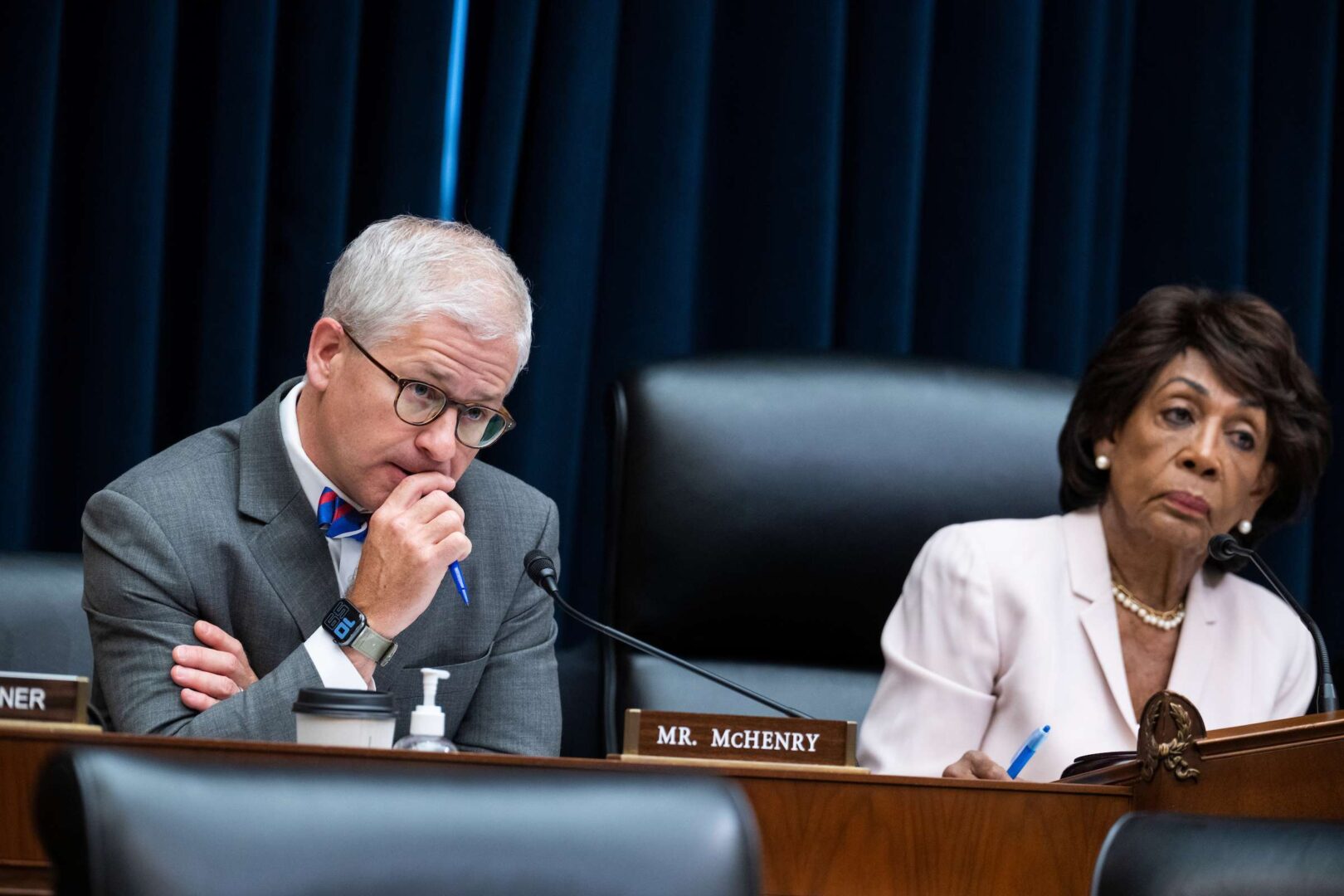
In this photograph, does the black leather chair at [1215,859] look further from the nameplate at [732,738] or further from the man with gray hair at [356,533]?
the man with gray hair at [356,533]

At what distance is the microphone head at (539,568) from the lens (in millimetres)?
1904

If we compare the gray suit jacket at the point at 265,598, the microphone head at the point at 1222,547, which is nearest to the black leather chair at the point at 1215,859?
the gray suit jacket at the point at 265,598

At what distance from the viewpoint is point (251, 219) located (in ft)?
8.42

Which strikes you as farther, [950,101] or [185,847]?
[950,101]

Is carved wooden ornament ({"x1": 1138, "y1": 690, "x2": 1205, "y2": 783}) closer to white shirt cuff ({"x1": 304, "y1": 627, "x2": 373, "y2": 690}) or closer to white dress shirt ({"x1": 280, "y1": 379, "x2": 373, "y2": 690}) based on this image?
→ white shirt cuff ({"x1": 304, "y1": 627, "x2": 373, "y2": 690})

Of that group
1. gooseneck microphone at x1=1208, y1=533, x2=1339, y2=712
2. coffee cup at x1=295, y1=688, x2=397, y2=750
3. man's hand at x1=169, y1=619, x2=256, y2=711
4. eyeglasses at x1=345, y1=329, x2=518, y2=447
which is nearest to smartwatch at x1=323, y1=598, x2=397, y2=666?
man's hand at x1=169, y1=619, x2=256, y2=711

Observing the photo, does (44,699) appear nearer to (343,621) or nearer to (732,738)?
(343,621)

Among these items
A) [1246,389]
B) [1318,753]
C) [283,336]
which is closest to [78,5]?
[283,336]

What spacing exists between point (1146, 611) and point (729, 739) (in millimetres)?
1095

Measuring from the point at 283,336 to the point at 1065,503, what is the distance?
123 centimetres

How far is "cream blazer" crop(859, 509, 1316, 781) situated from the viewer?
7.06ft

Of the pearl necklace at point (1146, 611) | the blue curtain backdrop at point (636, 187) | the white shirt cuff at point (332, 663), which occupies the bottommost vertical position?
the pearl necklace at point (1146, 611)

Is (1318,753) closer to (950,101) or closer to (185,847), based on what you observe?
(185,847)

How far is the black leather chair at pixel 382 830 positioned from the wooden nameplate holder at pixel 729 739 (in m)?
0.66
